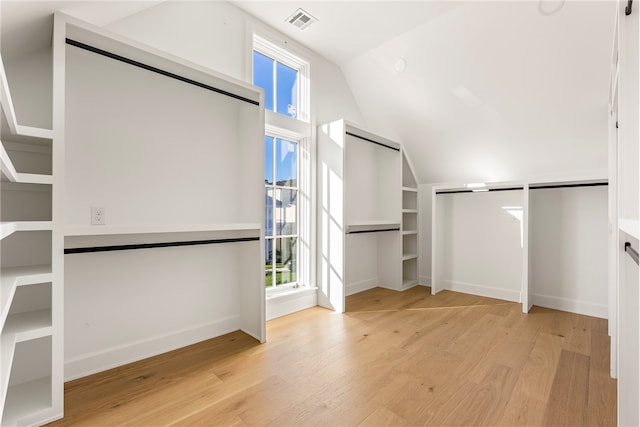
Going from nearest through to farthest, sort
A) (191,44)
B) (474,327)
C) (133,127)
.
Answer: (133,127)
(191,44)
(474,327)

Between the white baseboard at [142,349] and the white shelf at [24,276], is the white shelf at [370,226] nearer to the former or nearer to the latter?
the white baseboard at [142,349]

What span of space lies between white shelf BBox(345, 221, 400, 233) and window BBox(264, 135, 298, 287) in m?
0.58

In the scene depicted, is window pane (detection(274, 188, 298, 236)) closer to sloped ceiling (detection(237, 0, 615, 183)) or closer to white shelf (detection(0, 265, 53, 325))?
sloped ceiling (detection(237, 0, 615, 183))

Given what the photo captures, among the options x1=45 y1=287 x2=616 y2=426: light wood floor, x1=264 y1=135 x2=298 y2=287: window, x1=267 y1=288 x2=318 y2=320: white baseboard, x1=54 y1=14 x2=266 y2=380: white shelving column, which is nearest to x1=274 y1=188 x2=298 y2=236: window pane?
x1=264 y1=135 x2=298 y2=287: window

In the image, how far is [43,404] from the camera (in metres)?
1.41

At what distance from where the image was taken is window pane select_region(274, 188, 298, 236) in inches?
115

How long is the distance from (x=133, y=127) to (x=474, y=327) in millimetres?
2979

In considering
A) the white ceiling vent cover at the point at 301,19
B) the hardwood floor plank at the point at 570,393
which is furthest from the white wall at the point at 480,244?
the white ceiling vent cover at the point at 301,19

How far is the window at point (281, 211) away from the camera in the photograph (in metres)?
2.85

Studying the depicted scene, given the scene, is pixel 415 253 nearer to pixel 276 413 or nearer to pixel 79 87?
pixel 276 413

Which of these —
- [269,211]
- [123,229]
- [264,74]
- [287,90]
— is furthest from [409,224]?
[123,229]

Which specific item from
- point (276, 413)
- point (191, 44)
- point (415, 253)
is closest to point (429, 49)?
point (191, 44)

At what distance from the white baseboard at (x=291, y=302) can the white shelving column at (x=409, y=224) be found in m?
1.51

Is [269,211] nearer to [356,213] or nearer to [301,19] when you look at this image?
[356,213]
